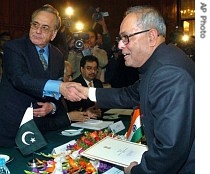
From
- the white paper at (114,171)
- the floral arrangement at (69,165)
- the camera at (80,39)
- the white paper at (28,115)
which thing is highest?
the camera at (80,39)

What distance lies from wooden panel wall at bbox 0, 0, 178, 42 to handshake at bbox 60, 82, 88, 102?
5.54 meters

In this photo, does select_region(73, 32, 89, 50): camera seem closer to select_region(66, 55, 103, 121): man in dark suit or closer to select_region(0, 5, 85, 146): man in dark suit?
select_region(66, 55, 103, 121): man in dark suit

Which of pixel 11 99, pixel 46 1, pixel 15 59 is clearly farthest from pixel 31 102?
pixel 46 1

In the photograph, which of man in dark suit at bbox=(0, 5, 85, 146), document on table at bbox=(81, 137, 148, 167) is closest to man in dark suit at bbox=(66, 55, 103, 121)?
man in dark suit at bbox=(0, 5, 85, 146)

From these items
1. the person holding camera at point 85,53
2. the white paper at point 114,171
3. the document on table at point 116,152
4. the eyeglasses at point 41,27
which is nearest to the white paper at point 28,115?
the document on table at point 116,152

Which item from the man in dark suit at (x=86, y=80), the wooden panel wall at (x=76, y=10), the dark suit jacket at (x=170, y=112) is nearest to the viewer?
the dark suit jacket at (x=170, y=112)

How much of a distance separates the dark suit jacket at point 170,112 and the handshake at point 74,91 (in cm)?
84

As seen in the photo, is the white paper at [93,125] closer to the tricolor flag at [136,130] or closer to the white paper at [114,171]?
the tricolor flag at [136,130]

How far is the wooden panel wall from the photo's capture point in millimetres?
7336

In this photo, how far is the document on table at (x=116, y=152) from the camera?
1.46 metres

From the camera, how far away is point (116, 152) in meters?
1.54

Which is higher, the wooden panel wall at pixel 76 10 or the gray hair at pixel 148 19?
the wooden panel wall at pixel 76 10

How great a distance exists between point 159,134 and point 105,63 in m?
4.24

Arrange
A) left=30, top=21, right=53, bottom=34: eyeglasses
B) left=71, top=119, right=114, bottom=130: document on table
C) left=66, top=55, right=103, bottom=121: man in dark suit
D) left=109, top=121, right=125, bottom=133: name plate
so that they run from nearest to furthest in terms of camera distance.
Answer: left=30, top=21, right=53, bottom=34: eyeglasses → left=109, top=121, right=125, bottom=133: name plate → left=71, top=119, right=114, bottom=130: document on table → left=66, top=55, right=103, bottom=121: man in dark suit
